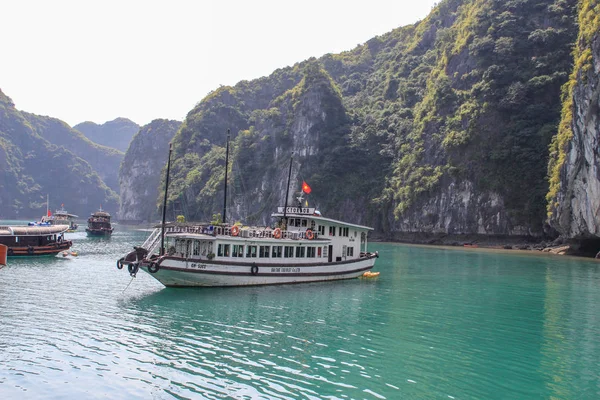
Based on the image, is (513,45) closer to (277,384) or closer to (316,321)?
(316,321)

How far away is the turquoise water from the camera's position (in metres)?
13.7

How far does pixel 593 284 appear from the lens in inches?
1332

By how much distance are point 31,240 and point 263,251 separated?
29.5 meters

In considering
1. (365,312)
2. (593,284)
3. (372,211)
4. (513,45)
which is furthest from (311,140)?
(365,312)

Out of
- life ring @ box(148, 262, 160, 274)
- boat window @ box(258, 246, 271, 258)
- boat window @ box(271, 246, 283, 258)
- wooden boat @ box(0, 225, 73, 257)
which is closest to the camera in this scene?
life ring @ box(148, 262, 160, 274)

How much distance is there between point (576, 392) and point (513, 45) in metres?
81.1

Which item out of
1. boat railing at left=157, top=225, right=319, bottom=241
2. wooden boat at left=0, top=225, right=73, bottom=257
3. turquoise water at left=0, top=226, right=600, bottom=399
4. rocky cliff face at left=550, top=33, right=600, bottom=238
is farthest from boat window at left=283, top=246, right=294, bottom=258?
rocky cliff face at left=550, top=33, right=600, bottom=238

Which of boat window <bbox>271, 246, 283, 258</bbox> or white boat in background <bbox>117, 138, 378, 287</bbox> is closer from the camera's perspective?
white boat in background <bbox>117, 138, 378, 287</bbox>

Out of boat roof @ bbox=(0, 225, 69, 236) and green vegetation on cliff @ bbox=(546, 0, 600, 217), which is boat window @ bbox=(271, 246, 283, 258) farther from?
green vegetation on cliff @ bbox=(546, 0, 600, 217)

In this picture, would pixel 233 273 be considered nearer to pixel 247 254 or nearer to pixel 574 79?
pixel 247 254

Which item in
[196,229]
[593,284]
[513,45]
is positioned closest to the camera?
[196,229]

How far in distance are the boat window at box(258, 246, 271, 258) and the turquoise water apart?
91.6 inches

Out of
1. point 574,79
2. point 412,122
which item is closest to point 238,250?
point 574,79

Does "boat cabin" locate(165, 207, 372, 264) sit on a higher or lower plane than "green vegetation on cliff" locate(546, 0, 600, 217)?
lower
